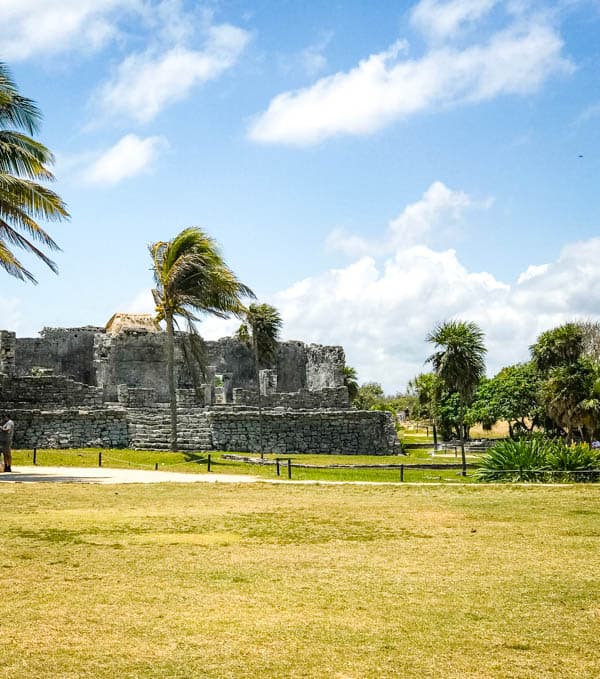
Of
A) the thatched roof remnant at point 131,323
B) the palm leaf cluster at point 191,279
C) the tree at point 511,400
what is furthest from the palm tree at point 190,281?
the tree at point 511,400

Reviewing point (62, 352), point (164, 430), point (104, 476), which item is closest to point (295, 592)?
point (104, 476)

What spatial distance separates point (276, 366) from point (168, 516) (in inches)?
1141

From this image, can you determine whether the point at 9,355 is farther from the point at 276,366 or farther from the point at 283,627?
the point at 283,627

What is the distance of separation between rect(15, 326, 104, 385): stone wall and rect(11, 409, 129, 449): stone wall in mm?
11456

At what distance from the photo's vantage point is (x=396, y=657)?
5207mm

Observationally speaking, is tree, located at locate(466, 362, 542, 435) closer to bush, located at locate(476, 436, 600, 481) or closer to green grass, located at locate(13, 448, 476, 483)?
green grass, located at locate(13, 448, 476, 483)

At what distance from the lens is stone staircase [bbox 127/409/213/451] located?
25000 millimetres

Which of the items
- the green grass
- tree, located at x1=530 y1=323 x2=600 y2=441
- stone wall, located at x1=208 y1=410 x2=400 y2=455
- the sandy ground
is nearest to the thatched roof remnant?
stone wall, located at x1=208 y1=410 x2=400 y2=455

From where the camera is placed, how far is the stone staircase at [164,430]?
82.0 feet

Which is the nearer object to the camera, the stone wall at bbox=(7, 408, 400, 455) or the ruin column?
the stone wall at bbox=(7, 408, 400, 455)

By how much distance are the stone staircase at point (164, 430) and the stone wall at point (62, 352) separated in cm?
1021

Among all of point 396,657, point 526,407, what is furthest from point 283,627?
point 526,407

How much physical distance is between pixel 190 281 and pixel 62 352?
13717mm

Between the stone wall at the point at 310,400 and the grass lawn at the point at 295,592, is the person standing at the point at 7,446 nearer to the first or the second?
the grass lawn at the point at 295,592
